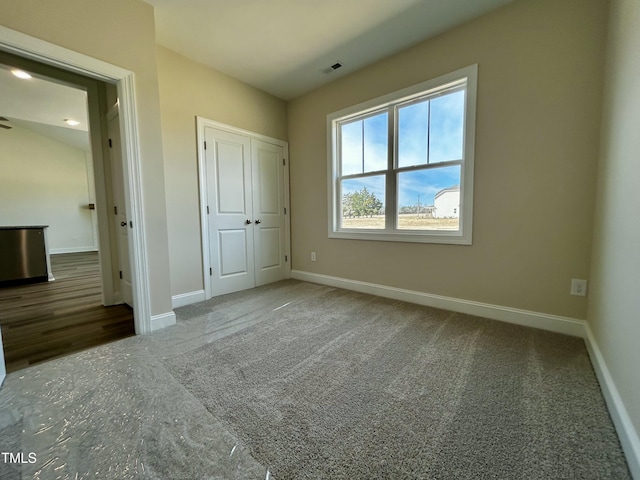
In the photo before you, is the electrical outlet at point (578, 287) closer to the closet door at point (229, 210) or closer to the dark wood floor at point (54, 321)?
the closet door at point (229, 210)

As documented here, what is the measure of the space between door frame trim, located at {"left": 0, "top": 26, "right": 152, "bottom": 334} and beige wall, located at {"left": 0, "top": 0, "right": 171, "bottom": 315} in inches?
1.5

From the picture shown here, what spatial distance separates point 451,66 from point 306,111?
1934 millimetres

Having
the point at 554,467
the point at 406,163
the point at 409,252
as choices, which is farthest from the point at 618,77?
the point at 554,467

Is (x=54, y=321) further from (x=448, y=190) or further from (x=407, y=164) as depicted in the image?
(x=448, y=190)

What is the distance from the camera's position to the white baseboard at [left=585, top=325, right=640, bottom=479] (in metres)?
0.91

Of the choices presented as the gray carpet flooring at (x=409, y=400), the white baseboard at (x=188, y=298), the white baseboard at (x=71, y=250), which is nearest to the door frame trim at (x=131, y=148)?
the white baseboard at (x=188, y=298)

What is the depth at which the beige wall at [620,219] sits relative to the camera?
107 centimetres

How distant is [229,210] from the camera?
128 inches

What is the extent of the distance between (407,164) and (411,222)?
0.66 metres

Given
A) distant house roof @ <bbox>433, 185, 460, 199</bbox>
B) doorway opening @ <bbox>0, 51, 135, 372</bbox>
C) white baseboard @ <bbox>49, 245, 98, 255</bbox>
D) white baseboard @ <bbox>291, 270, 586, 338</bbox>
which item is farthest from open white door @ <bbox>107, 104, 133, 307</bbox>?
white baseboard @ <bbox>49, 245, 98, 255</bbox>

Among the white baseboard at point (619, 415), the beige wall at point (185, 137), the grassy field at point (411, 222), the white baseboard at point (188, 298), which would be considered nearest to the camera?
the white baseboard at point (619, 415)

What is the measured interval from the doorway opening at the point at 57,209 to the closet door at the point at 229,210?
87 centimetres

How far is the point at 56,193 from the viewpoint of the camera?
705 centimetres

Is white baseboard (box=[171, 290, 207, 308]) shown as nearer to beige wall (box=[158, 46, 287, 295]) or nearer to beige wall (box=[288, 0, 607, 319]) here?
beige wall (box=[158, 46, 287, 295])
